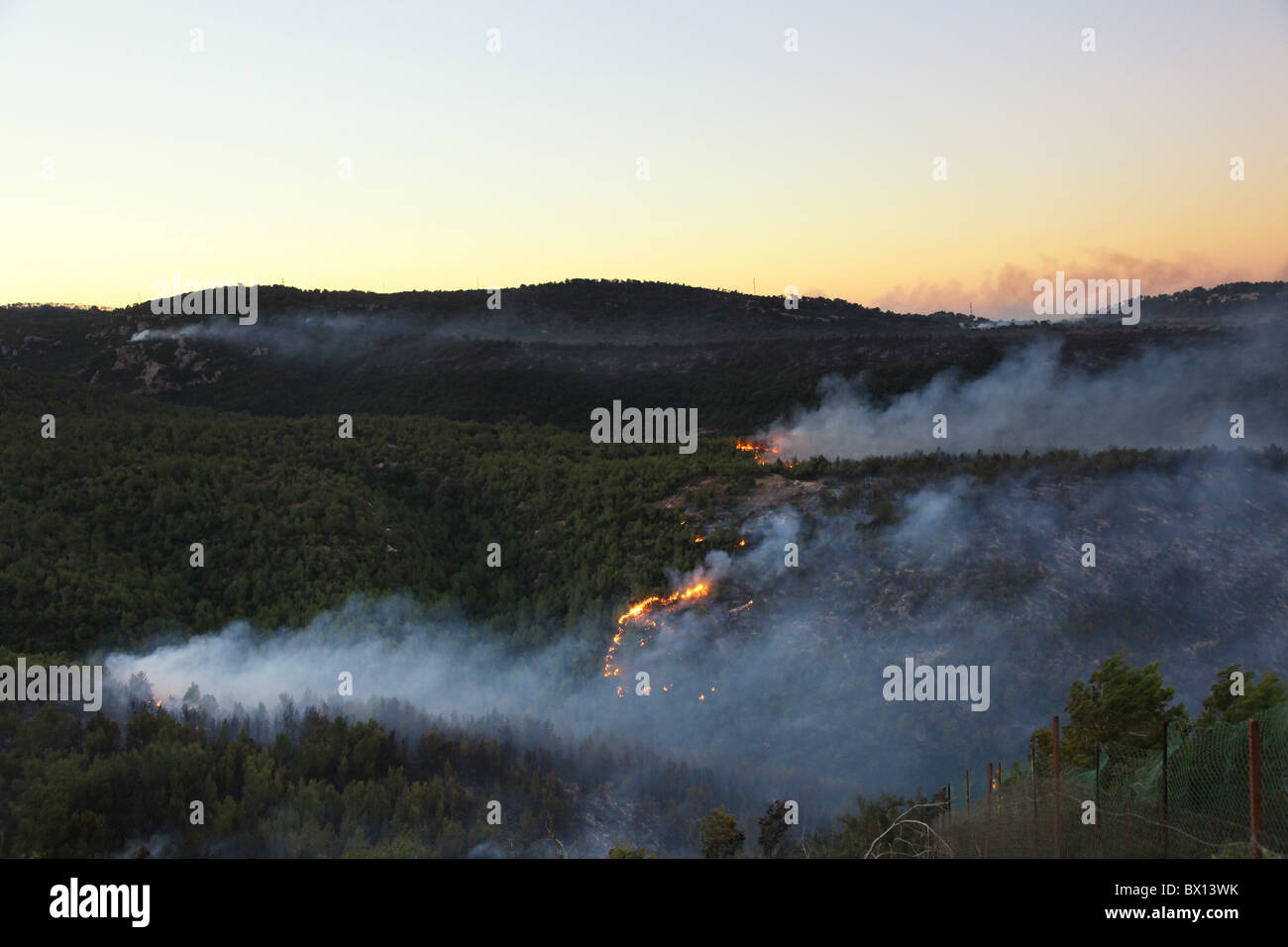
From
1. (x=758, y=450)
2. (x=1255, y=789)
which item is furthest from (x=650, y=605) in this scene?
(x=1255, y=789)

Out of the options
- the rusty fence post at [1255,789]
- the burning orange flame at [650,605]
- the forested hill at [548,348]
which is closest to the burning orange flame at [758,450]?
the forested hill at [548,348]

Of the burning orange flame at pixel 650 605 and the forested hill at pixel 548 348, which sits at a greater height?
the forested hill at pixel 548 348

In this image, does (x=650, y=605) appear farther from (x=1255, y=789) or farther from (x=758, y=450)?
(x=1255, y=789)

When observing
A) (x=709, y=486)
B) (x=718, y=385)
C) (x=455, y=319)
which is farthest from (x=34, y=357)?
(x=709, y=486)

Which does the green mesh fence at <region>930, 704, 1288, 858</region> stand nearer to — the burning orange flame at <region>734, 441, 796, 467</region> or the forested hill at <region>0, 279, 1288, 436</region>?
the burning orange flame at <region>734, 441, 796, 467</region>

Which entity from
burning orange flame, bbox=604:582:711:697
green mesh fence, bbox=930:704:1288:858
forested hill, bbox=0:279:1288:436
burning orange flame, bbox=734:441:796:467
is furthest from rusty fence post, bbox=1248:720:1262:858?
forested hill, bbox=0:279:1288:436

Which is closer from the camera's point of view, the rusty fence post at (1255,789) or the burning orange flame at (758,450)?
the rusty fence post at (1255,789)

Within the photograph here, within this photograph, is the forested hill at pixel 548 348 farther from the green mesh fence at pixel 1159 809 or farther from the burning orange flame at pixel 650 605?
the green mesh fence at pixel 1159 809

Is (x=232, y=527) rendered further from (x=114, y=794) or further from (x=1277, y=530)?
(x=1277, y=530)
